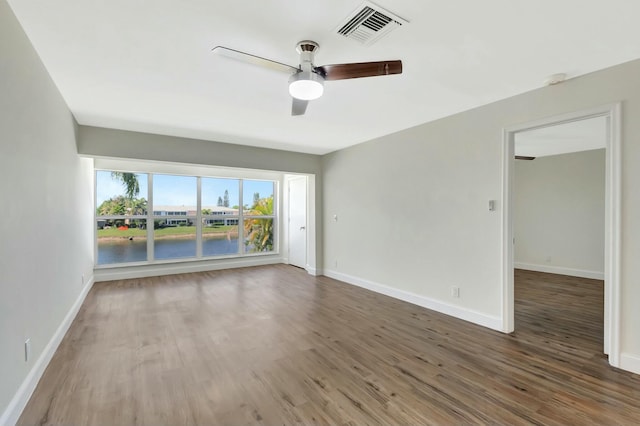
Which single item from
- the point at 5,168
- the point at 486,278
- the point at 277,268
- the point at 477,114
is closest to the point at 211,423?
the point at 5,168

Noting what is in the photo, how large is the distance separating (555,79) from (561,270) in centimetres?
505

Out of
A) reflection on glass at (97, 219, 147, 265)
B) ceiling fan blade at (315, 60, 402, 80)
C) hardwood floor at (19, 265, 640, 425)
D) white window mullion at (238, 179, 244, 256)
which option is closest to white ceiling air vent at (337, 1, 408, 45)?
ceiling fan blade at (315, 60, 402, 80)

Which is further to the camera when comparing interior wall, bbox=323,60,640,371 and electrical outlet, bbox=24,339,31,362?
interior wall, bbox=323,60,640,371

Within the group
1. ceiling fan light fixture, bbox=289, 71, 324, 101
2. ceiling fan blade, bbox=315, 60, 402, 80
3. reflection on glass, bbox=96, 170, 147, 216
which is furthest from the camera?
reflection on glass, bbox=96, 170, 147, 216

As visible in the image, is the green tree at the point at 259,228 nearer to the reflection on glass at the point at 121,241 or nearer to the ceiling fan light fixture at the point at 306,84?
the reflection on glass at the point at 121,241

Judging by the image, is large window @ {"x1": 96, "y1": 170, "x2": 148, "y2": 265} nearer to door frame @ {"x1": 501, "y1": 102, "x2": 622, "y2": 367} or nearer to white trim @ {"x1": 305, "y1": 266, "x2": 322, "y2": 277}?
white trim @ {"x1": 305, "y1": 266, "x2": 322, "y2": 277}

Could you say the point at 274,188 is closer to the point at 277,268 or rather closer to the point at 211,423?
the point at 277,268

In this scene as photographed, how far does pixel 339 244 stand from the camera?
5574 millimetres

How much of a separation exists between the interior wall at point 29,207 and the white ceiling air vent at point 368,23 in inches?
77.2

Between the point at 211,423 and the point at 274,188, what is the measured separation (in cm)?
607

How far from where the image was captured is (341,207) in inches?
217

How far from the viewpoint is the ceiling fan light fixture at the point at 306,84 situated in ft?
6.66

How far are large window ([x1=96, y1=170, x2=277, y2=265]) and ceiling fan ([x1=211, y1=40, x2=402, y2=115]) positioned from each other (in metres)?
4.97

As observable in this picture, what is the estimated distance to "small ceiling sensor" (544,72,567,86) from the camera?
2.55 metres
